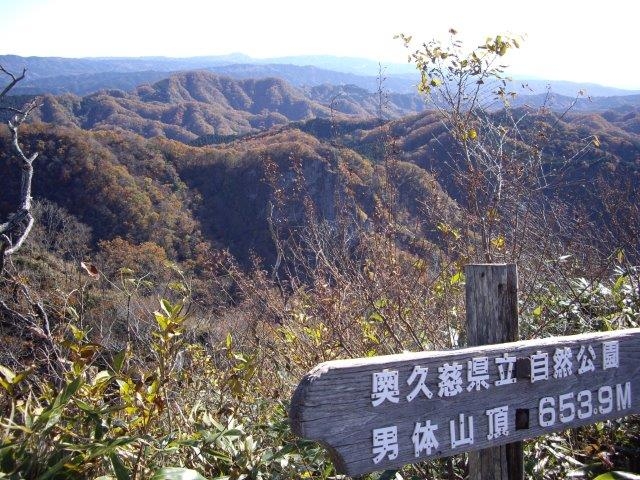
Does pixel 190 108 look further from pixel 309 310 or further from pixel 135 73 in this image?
pixel 309 310

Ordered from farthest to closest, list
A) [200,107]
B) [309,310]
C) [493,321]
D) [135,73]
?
[135,73] < [200,107] < [309,310] < [493,321]

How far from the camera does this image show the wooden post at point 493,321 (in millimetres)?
1466

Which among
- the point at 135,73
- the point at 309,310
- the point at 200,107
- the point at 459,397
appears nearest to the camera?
the point at 459,397

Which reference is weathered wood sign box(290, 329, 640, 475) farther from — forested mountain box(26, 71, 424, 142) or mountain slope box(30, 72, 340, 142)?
mountain slope box(30, 72, 340, 142)

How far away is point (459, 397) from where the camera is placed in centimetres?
130

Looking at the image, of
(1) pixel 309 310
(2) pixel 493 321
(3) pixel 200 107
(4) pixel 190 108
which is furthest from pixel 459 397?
(3) pixel 200 107

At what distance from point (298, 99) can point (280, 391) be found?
301ft

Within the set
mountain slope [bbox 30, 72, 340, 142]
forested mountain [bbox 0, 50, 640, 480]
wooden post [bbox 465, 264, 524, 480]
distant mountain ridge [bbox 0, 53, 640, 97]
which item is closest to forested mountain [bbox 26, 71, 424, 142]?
mountain slope [bbox 30, 72, 340, 142]

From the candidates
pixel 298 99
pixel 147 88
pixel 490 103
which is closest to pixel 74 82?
pixel 147 88

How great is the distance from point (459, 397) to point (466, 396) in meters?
0.02

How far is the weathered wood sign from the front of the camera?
1.16m

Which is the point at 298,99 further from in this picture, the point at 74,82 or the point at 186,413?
the point at 186,413

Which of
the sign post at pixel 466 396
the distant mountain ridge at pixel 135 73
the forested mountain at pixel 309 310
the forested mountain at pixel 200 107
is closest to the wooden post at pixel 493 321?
the sign post at pixel 466 396

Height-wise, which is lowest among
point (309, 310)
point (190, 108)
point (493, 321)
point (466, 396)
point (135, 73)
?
point (309, 310)
